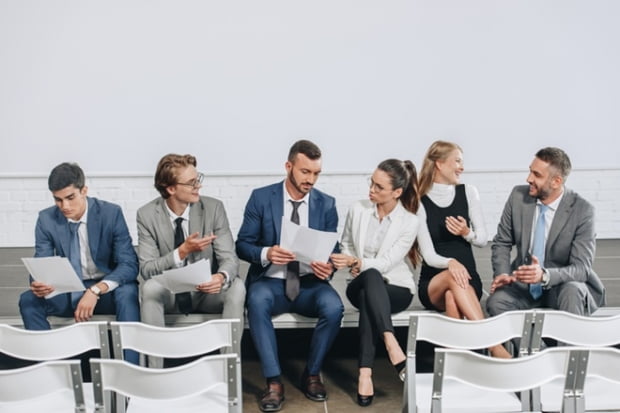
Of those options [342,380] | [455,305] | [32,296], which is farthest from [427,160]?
[32,296]

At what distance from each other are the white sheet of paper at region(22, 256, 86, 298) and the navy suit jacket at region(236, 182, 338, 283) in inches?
33.8

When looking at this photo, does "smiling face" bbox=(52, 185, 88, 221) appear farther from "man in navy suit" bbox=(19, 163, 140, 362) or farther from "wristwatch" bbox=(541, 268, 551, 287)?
"wristwatch" bbox=(541, 268, 551, 287)

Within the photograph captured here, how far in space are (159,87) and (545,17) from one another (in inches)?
135

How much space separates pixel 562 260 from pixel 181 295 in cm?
195

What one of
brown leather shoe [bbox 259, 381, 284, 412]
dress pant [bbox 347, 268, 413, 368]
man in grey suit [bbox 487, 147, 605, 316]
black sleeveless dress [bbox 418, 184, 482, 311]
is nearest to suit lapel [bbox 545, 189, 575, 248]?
man in grey suit [bbox 487, 147, 605, 316]

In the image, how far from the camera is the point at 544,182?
11.6ft

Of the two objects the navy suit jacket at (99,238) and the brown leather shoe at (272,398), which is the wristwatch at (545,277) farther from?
the navy suit jacket at (99,238)

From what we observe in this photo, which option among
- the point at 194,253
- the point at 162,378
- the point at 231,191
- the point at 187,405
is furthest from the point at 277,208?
the point at 231,191

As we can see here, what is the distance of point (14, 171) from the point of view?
6.10 meters

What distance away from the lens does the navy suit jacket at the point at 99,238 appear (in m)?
3.50

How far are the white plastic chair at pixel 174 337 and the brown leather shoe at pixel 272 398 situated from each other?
2.72 feet

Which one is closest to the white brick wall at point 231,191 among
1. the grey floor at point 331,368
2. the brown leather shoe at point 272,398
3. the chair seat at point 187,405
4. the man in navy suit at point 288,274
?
the grey floor at point 331,368

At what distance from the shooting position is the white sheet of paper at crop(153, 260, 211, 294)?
3.20m

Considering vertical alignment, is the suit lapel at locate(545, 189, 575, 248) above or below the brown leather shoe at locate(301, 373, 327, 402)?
above
